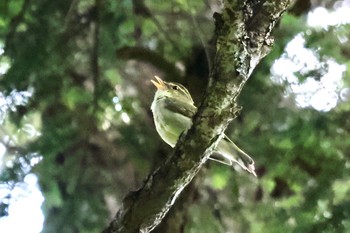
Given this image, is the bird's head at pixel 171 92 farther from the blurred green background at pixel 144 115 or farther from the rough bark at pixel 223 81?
A: the rough bark at pixel 223 81

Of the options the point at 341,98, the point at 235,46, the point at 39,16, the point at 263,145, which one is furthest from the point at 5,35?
the point at 235,46

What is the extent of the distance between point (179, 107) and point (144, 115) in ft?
2.37

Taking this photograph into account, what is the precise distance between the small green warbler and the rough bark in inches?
11.2

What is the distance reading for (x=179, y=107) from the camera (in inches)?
61.6

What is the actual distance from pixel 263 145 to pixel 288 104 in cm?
19

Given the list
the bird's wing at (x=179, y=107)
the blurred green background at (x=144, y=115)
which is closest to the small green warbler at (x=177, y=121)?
the bird's wing at (x=179, y=107)

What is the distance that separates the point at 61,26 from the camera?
2025 mm

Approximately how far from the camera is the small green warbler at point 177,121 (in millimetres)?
1445

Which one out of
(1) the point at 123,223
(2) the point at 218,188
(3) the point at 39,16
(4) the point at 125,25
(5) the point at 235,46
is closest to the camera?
(5) the point at 235,46

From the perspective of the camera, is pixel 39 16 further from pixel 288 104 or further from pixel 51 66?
pixel 288 104

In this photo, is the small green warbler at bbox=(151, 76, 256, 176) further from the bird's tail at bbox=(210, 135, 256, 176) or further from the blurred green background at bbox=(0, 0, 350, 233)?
the blurred green background at bbox=(0, 0, 350, 233)

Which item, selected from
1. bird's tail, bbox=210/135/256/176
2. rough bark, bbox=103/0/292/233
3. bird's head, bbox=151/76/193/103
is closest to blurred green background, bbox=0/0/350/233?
bird's head, bbox=151/76/193/103

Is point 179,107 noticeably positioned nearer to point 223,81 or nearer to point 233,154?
point 233,154

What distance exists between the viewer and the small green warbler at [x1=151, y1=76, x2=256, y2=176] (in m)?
1.45
